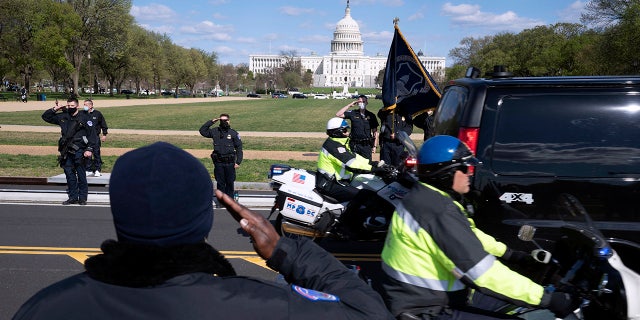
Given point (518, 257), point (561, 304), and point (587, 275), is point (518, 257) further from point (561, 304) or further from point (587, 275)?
point (561, 304)

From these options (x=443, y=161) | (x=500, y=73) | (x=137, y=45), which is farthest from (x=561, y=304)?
(x=137, y=45)

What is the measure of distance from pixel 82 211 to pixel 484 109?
7177 mm

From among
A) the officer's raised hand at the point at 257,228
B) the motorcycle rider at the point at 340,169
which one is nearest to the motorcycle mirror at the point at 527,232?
the officer's raised hand at the point at 257,228

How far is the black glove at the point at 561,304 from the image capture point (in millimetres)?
2604

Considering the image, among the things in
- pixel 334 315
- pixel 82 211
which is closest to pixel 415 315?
pixel 334 315

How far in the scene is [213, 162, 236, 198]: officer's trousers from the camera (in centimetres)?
936

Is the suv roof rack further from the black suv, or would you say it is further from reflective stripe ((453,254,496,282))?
reflective stripe ((453,254,496,282))

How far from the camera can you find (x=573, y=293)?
2740mm

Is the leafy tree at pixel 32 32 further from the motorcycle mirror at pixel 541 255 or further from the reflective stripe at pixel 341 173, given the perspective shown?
the motorcycle mirror at pixel 541 255

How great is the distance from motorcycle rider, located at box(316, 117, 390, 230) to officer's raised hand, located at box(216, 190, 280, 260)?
14.8ft

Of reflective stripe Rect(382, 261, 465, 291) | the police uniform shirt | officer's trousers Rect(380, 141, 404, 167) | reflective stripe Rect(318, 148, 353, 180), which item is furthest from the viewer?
the police uniform shirt

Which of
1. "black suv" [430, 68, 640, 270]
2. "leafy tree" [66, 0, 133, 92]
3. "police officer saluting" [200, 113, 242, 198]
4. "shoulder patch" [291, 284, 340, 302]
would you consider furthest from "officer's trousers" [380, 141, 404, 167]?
"leafy tree" [66, 0, 133, 92]

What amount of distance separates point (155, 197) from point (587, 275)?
7.90 ft

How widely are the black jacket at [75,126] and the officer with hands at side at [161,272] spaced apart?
8.83 meters
